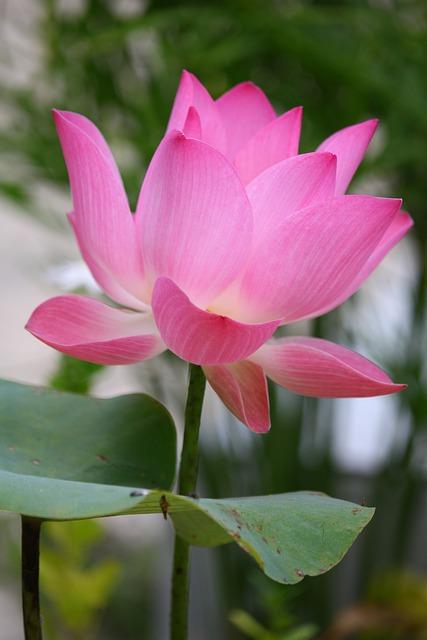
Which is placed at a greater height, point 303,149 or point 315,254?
point 303,149

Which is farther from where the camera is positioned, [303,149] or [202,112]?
[303,149]

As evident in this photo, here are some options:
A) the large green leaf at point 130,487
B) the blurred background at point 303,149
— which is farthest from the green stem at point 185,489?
the blurred background at point 303,149

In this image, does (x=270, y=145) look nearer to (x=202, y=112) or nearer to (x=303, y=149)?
(x=202, y=112)

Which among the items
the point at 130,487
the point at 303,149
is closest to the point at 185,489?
the point at 130,487

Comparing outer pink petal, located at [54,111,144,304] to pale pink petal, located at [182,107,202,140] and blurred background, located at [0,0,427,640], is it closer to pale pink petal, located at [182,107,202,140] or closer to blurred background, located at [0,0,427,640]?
pale pink petal, located at [182,107,202,140]

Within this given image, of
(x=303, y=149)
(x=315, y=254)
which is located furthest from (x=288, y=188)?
(x=303, y=149)

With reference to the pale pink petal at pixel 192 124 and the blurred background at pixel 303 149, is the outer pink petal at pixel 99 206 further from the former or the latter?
the blurred background at pixel 303 149

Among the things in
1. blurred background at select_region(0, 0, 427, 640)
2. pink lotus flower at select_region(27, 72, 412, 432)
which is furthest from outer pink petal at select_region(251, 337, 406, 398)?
blurred background at select_region(0, 0, 427, 640)
